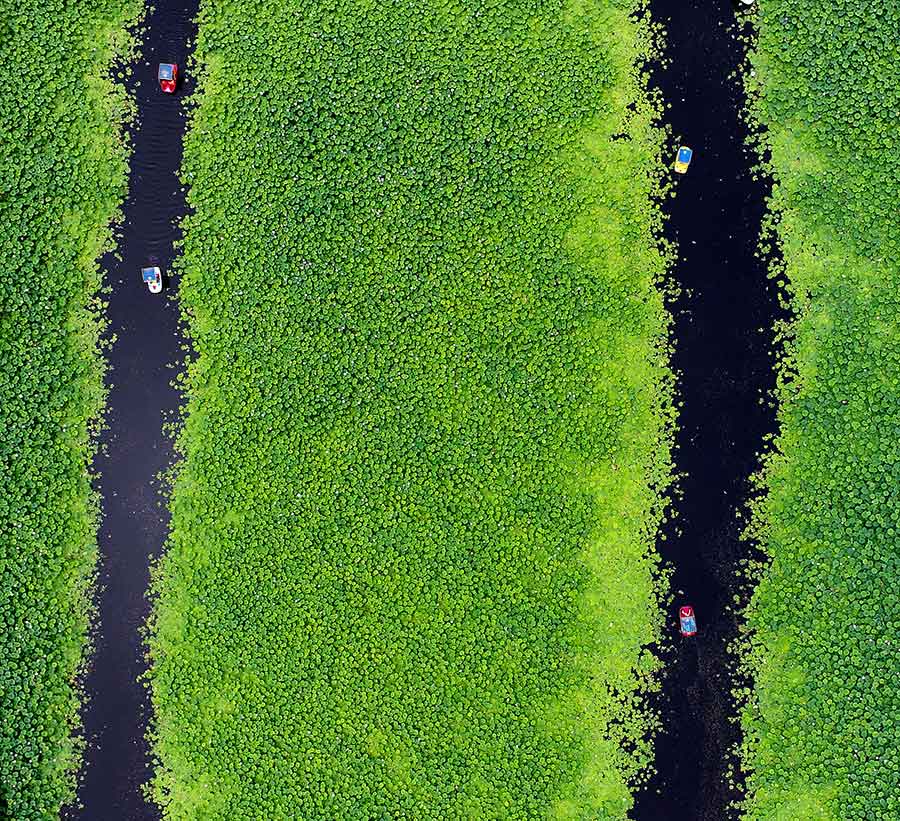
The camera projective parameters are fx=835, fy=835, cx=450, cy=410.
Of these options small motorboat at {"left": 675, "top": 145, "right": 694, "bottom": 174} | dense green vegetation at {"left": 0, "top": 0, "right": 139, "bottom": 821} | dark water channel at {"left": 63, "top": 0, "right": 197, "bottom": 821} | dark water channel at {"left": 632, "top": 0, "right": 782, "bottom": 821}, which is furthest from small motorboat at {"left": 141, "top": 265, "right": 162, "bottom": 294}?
small motorboat at {"left": 675, "top": 145, "right": 694, "bottom": 174}

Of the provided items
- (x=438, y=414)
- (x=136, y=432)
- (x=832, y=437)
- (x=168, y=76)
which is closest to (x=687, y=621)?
(x=832, y=437)

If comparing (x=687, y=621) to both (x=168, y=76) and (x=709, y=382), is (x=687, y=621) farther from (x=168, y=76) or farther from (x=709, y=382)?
(x=168, y=76)

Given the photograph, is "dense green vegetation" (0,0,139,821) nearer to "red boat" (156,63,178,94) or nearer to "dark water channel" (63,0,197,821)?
"dark water channel" (63,0,197,821)

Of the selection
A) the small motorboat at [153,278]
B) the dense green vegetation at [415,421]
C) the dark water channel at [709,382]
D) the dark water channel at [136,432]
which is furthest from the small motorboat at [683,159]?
the small motorboat at [153,278]

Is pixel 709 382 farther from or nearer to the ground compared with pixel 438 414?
farther from the ground

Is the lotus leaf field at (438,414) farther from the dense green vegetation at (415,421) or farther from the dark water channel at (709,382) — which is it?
the dark water channel at (709,382)

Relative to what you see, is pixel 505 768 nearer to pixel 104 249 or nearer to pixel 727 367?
pixel 727 367

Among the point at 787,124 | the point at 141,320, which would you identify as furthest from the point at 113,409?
the point at 787,124
